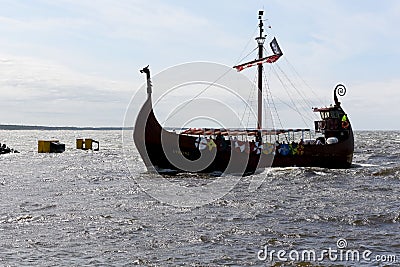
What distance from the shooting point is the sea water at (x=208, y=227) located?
39.8 ft

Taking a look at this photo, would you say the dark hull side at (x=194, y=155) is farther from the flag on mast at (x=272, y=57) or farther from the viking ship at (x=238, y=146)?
the flag on mast at (x=272, y=57)

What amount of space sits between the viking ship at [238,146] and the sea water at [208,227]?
15.6 feet

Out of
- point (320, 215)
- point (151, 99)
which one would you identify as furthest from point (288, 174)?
point (320, 215)

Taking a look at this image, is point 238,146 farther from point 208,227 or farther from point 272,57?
point 208,227

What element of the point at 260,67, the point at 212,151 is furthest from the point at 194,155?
the point at 260,67

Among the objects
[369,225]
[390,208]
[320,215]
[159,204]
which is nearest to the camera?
[369,225]

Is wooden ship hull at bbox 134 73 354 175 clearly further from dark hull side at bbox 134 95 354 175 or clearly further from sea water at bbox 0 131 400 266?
sea water at bbox 0 131 400 266

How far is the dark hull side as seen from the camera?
2927 cm

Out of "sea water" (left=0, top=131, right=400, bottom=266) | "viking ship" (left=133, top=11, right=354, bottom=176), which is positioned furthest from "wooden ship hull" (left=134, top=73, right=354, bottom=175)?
"sea water" (left=0, top=131, right=400, bottom=266)

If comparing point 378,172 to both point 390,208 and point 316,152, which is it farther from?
point 390,208

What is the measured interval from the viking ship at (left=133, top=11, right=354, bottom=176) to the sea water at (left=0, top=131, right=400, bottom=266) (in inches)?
188

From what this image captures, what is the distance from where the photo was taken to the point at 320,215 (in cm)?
1700

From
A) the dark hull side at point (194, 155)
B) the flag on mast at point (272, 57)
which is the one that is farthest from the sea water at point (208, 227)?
the flag on mast at point (272, 57)

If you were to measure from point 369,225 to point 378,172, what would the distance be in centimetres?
1762
